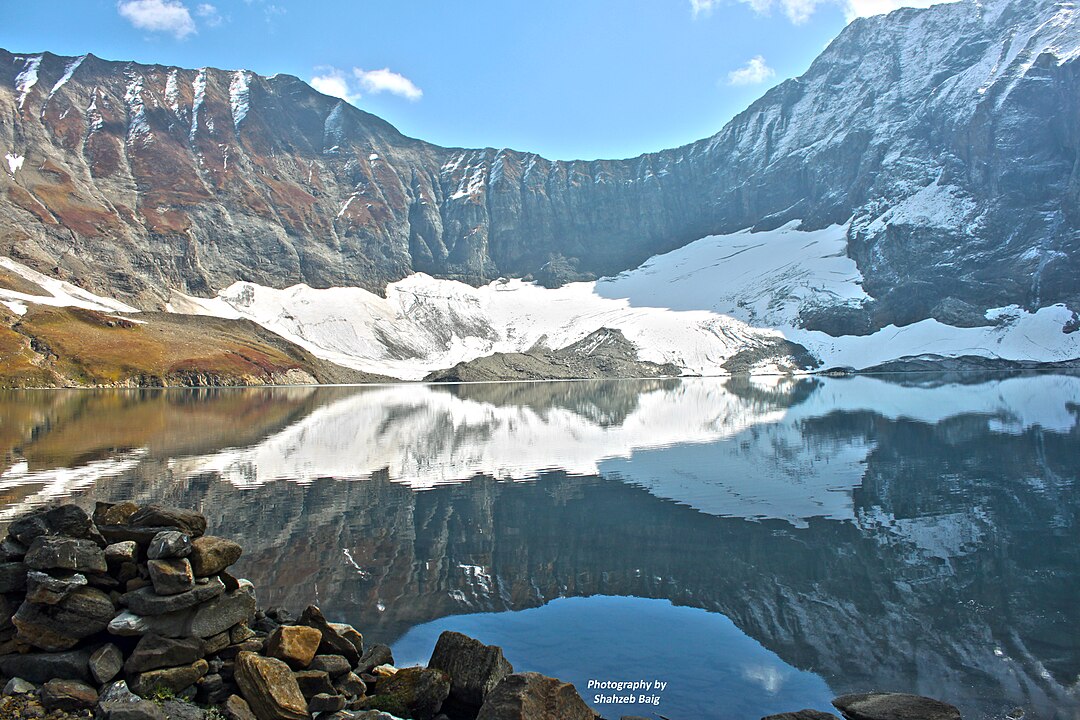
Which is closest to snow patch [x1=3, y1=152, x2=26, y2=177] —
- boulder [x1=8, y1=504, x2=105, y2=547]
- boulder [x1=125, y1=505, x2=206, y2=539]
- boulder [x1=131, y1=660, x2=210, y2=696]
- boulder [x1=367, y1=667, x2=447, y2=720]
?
boulder [x1=8, y1=504, x2=105, y2=547]

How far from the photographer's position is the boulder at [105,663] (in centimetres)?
924

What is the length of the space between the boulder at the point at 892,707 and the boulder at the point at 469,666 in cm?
509

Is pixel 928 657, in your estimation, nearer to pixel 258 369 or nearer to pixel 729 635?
pixel 729 635

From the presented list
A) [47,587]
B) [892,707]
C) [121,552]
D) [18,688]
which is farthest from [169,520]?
[892,707]

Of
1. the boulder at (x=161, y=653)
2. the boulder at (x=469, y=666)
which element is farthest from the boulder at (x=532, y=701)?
the boulder at (x=161, y=653)

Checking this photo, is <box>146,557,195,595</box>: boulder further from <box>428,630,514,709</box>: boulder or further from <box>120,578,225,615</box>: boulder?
<box>428,630,514,709</box>: boulder

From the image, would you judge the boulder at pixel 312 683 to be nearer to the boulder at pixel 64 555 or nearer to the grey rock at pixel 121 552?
the grey rock at pixel 121 552

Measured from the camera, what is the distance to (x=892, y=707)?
10.2 metres

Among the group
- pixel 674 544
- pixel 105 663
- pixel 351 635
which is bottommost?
pixel 674 544

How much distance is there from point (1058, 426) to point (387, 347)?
5863 inches

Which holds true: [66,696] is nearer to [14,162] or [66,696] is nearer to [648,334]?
[648,334]

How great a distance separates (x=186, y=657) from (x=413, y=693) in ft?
10.5

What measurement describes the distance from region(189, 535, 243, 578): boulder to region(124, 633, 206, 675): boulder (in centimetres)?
101

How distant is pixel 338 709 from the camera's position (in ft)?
31.0
